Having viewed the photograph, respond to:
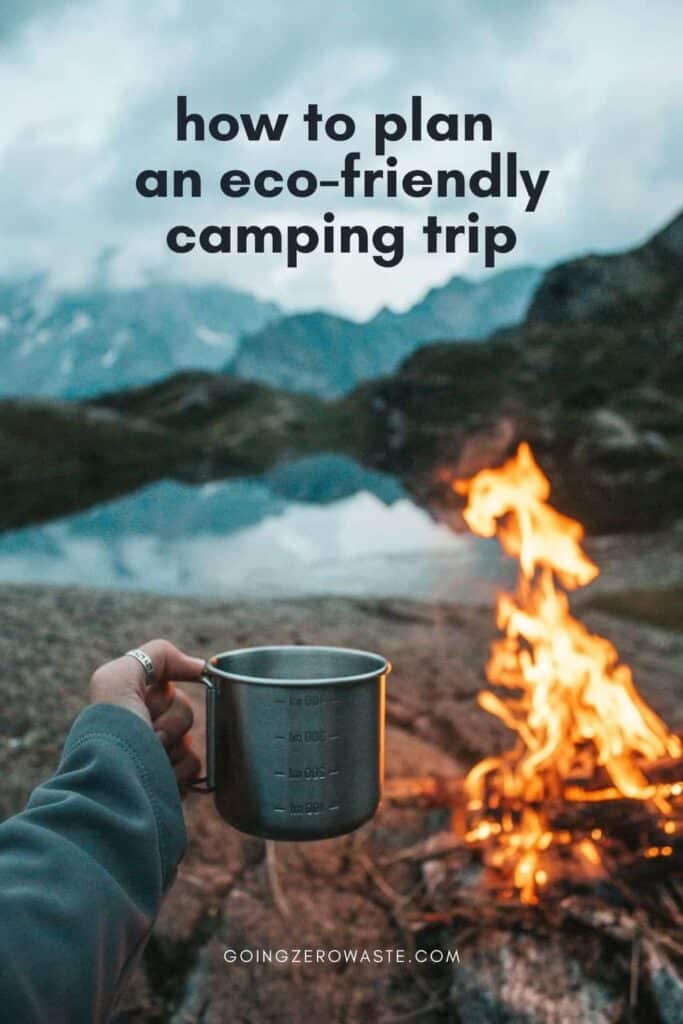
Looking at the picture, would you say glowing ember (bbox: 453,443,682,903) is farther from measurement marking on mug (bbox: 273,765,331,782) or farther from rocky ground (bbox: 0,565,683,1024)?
measurement marking on mug (bbox: 273,765,331,782)

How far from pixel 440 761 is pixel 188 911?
2071 millimetres

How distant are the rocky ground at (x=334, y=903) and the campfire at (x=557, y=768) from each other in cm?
32

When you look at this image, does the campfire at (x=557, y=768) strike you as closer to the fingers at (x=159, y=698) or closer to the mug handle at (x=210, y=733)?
the mug handle at (x=210, y=733)

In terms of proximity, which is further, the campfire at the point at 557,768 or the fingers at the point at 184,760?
the campfire at the point at 557,768

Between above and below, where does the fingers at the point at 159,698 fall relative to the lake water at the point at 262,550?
above

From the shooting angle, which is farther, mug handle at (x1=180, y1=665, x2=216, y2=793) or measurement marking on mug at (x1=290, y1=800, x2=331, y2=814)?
mug handle at (x1=180, y1=665, x2=216, y2=793)

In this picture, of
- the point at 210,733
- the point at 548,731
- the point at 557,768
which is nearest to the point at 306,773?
the point at 210,733

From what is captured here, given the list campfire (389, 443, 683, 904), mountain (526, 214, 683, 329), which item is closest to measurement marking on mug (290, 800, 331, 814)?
campfire (389, 443, 683, 904)

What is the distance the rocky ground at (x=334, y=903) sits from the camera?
3.60 meters

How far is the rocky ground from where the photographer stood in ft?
11.8

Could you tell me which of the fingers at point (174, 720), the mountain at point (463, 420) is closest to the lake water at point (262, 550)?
the mountain at point (463, 420)

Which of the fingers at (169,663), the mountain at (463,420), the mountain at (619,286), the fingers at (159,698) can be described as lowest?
the fingers at (159,698)

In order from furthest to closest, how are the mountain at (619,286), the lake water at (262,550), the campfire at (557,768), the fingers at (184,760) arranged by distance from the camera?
the mountain at (619,286)
the lake water at (262,550)
the campfire at (557,768)
the fingers at (184,760)

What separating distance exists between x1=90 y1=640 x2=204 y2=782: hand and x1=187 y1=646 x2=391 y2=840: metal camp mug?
0.27 feet
